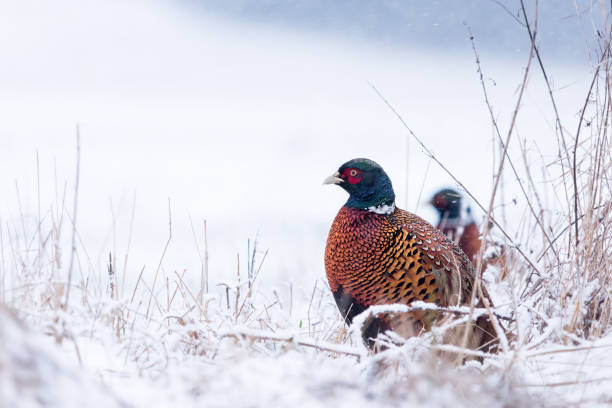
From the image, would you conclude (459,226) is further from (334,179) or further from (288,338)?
(288,338)

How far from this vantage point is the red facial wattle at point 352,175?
3.23 meters

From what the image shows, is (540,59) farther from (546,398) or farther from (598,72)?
(546,398)

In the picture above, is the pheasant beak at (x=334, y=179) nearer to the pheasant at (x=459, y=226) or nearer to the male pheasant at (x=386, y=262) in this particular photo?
the male pheasant at (x=386, y=262)

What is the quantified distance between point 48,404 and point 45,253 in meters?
1.36

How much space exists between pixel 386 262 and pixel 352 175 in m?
0.51

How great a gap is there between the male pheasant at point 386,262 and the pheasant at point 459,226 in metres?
1.52

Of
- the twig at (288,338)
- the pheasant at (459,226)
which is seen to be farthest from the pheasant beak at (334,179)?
the pheasant at (459,226)

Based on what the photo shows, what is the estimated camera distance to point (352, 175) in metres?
3.25

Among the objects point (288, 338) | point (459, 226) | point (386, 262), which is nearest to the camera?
point (288, 338)

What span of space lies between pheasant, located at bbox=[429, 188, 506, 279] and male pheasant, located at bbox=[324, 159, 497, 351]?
1.52m

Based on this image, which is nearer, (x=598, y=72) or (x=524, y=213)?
(x=598, y=72)

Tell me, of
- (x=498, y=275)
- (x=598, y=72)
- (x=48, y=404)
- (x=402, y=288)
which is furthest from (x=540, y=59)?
(x=48, y=404)

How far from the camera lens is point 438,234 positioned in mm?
3195

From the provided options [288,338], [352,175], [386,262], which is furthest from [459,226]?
[288,338]
